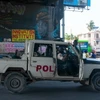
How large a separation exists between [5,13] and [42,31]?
3954 mm

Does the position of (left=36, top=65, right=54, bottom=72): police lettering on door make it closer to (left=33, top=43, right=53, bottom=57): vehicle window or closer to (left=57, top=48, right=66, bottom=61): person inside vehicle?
(left=33, top=43, right=53, bottom=57): vehicle window

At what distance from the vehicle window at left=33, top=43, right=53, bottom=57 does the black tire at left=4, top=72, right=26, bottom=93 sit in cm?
101

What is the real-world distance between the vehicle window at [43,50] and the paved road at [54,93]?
146 cm

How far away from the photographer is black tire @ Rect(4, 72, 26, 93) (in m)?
11.0

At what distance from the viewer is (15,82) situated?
1105 centimetres

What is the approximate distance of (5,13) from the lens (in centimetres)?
2825

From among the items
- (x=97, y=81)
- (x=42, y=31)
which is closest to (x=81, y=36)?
(x=42, y=31)

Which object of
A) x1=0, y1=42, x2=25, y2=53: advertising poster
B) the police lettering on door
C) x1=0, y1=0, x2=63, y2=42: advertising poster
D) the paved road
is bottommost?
the paved road

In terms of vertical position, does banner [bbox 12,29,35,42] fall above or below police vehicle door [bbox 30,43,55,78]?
above

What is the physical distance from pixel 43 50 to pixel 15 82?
161cm

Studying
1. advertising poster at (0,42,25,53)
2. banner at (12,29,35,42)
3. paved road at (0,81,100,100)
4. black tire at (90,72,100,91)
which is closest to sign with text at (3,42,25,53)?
advertising poster at (0,42,25,53)

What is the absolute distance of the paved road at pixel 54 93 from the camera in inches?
399

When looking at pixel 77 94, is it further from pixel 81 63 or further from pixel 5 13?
pixel 5 13

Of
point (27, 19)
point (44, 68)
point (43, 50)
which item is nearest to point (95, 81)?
point (44, 68)
